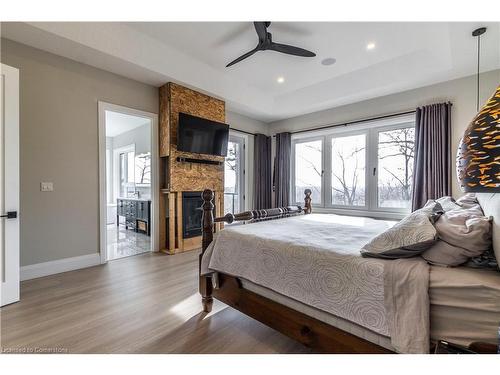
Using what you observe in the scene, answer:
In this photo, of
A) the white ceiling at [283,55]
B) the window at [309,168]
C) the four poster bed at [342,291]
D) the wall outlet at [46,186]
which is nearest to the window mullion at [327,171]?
the window at [309,168]

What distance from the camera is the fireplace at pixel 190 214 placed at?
4090mm

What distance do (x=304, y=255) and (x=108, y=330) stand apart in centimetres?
157

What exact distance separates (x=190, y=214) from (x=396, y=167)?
3657 mm

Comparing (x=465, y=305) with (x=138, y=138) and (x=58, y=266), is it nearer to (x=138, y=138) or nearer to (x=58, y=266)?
(x=58, y=266)

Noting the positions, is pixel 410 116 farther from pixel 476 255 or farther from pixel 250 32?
pixel 476 255

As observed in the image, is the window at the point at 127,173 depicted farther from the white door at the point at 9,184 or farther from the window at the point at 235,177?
the white door at the point at 9,184

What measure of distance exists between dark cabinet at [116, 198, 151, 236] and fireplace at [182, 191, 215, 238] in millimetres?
Result: 1411

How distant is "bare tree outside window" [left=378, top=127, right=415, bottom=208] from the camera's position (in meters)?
3.97

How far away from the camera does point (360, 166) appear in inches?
178

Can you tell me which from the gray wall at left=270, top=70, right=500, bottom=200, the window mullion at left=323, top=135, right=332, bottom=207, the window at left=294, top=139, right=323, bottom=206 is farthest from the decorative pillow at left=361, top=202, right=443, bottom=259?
the window at left=294, top=139, right=323, bottom=206

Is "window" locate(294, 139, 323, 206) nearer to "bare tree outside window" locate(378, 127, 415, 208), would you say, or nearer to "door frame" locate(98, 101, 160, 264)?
"bare tree outside window" locate(378, 127, 415, 208)

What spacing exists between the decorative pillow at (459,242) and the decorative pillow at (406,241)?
0.04m

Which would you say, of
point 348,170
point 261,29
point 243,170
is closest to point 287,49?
point 261,29
